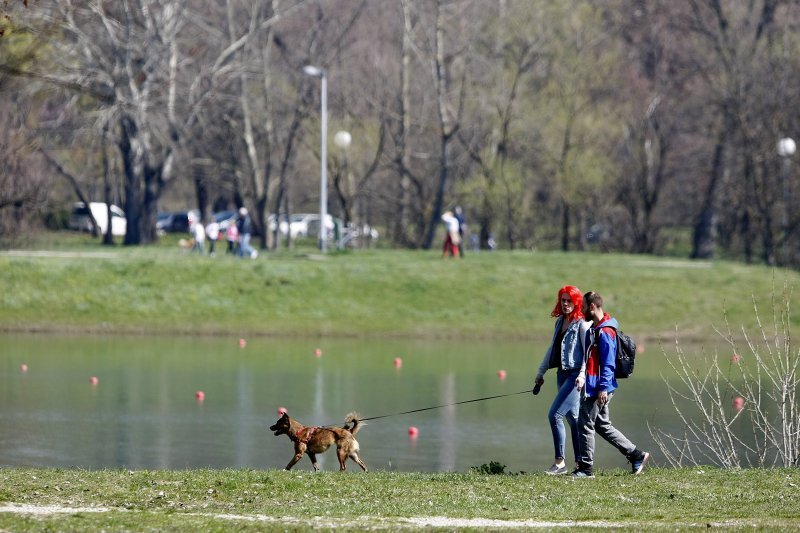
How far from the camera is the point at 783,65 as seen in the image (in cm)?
5162

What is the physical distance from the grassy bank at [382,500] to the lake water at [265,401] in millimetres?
3679

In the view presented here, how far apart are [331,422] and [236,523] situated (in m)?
9.87

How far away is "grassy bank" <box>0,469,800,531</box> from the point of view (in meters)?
10.6

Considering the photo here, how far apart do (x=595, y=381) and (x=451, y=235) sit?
2812 cm

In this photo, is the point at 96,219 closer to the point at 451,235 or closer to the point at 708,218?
the point at 708,218

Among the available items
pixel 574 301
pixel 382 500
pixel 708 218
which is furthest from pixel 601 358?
pixel 708 218

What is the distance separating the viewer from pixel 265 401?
22.7m

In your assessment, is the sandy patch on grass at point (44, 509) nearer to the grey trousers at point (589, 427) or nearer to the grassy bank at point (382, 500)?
the grassy bank at point (382, 500)

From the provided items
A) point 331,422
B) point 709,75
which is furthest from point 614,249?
point 331,422

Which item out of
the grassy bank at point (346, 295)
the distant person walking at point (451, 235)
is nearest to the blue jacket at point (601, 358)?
the grassy bank at point (346, 295)

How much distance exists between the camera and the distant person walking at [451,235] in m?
40.8

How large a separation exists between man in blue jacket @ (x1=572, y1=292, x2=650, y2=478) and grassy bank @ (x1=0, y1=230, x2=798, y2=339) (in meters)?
20.9

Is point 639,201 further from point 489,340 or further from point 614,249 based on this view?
point 489,340

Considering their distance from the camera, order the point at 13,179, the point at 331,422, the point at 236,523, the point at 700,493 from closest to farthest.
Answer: the point at 236,523, the point at 700,493, the point at 331,422, the point at 13,179
